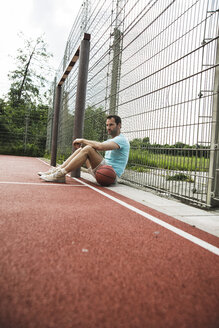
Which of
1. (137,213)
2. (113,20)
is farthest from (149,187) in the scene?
(113,20)

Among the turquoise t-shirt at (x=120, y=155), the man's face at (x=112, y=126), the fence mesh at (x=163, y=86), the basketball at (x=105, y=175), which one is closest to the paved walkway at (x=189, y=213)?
the fence mesh at (x=163, y=86)

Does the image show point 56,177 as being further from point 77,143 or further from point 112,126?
point 112,126

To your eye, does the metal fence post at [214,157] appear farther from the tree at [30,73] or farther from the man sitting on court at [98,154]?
the tree at [30,73]

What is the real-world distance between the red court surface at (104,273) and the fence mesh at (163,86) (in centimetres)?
123

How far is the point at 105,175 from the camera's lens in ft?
12.8

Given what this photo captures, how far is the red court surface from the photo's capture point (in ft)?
2.57

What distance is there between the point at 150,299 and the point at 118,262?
300 mm

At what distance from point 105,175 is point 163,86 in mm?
1623

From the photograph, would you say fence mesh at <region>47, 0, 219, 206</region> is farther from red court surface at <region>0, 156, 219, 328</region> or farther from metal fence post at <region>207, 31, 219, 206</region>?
red court surface at <region>0, 156, 219, 328</region>

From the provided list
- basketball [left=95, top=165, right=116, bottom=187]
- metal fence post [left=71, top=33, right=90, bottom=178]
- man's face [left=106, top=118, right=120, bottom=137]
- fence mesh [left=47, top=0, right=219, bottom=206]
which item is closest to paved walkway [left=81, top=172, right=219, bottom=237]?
fence mesh [left=47, top=0, right=219, bottom=206]

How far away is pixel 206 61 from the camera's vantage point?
2684mm

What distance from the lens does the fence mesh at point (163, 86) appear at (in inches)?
106

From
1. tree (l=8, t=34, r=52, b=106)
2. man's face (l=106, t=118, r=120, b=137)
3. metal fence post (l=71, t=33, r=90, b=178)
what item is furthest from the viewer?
tree (l=8, t=34, r=52, b=106)

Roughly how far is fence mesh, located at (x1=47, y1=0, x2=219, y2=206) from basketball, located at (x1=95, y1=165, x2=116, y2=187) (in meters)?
0.49
